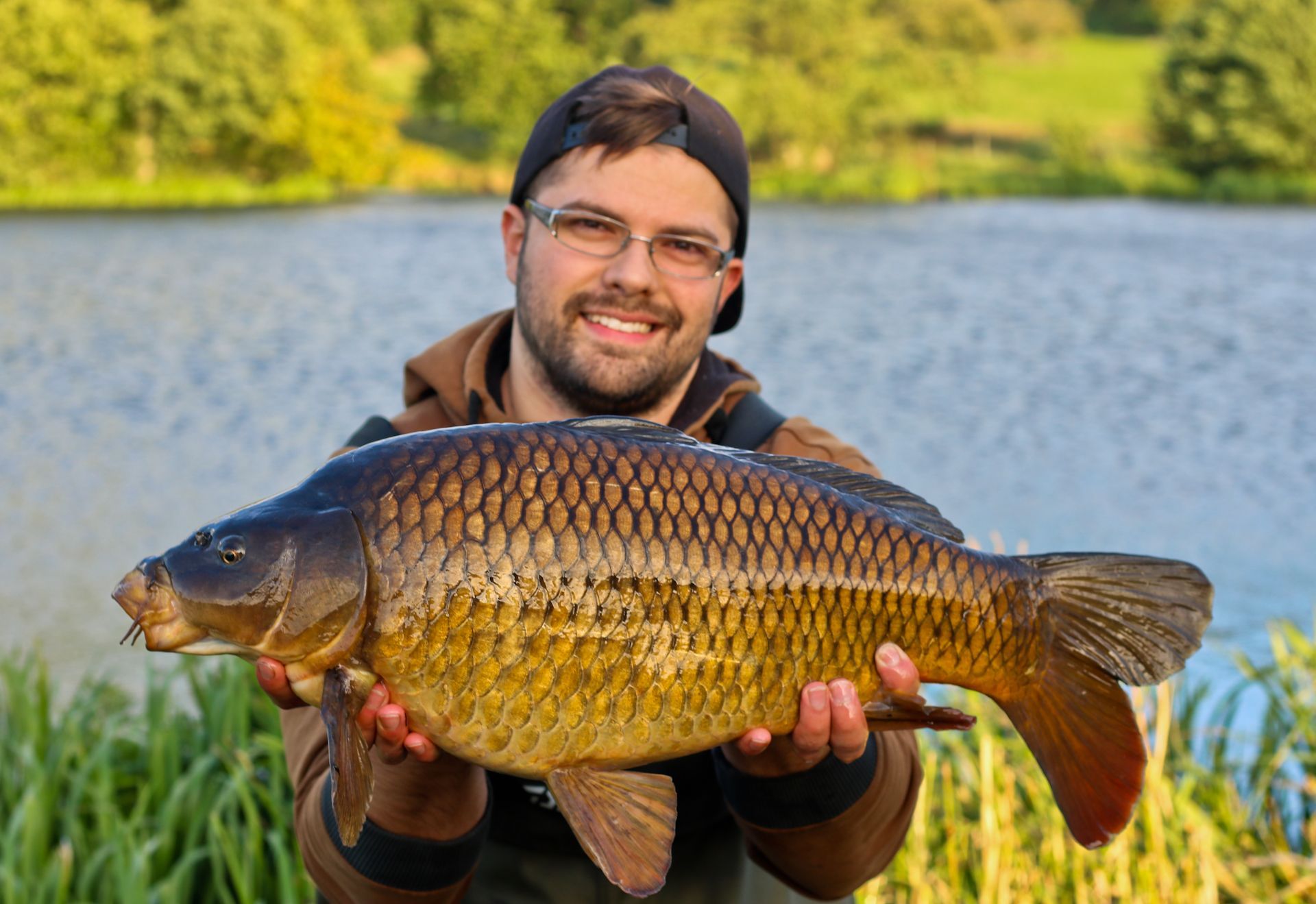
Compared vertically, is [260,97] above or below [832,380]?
below

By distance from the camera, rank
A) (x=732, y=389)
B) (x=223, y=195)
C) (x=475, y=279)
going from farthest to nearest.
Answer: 1. (x=223, y=195)
2. (x=475, y=279)
3. (x=732, y=389)

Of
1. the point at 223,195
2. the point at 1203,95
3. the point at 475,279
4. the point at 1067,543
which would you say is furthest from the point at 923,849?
the point at 1203,95

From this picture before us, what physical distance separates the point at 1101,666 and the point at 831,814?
0.45 meters

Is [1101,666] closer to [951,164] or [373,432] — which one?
[373,432]

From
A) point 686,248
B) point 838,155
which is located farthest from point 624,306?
point 838,155

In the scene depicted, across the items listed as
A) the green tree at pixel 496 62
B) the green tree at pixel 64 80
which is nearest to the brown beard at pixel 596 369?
the green tree at pixel 64 80

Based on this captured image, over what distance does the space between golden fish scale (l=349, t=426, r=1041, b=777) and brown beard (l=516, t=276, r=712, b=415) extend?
0.69 m

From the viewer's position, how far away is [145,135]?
93.7ft

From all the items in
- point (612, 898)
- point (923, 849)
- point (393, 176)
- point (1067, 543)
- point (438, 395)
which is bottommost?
point (393, 176)

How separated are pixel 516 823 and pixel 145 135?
29835mm

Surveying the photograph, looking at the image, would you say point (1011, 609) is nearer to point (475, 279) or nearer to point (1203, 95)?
point (475, 279)

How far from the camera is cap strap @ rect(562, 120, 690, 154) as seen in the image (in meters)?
2.18

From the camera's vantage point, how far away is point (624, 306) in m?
2.15

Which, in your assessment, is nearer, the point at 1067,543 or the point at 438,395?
the point at 438,395
